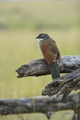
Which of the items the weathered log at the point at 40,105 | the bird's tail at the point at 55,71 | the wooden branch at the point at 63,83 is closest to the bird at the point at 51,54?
the bird's tail at the point at 55,71

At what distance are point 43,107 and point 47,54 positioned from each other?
89 cm

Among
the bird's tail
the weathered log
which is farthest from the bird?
the weathered log

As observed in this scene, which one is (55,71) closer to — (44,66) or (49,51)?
(44,66)

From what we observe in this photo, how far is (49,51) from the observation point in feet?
14.7

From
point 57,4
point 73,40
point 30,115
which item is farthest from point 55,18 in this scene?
point 30,115

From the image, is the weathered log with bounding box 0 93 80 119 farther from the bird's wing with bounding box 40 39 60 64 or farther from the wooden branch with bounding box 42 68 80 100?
the wooden branch with bounding box 42 68 80 100

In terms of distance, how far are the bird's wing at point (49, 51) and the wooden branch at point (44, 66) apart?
0.08 meters

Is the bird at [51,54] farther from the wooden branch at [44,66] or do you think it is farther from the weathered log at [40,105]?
the weathered log at [40,105]

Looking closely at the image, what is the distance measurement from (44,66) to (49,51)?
32 cm

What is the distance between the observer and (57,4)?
168ft

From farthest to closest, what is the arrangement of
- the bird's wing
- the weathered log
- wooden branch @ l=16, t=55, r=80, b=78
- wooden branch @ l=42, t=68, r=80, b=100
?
the weathered log
the bird's wing
wooden branch @ l=16, t=55, r=80, b=78
wooden branch @ l=42, t=68, r=80, b=100

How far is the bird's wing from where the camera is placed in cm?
432

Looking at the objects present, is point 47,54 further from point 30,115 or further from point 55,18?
point 55,18

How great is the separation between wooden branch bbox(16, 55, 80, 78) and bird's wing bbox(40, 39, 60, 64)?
3.2 inches
